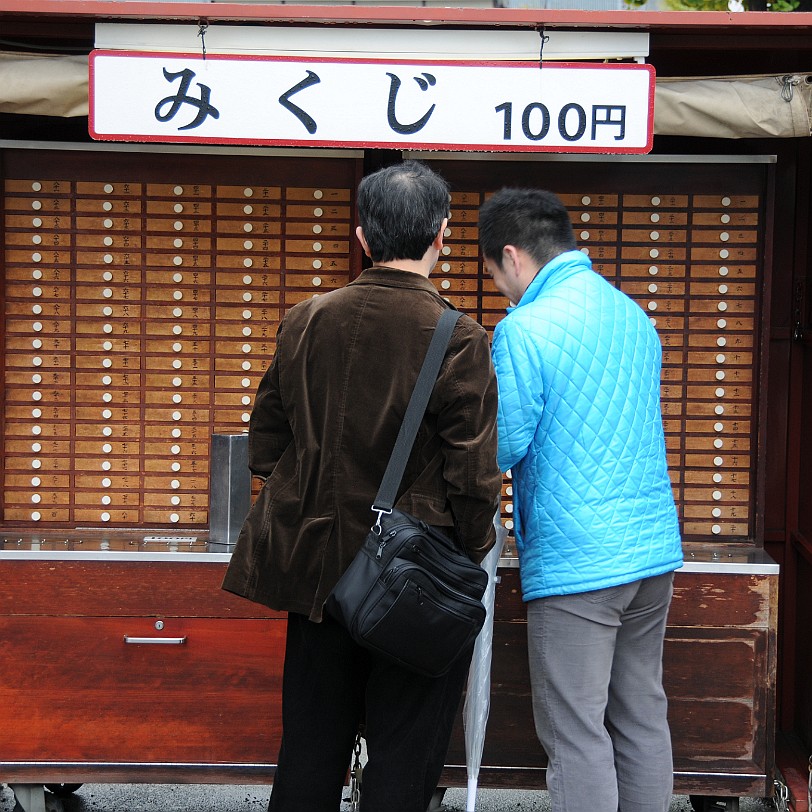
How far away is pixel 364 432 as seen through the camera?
7.00 feet

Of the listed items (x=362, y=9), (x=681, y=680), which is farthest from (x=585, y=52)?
(x=681, y=680)

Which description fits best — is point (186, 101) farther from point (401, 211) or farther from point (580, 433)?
point (580, 433)

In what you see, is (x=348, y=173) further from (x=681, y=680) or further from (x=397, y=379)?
(x=681, y=680)

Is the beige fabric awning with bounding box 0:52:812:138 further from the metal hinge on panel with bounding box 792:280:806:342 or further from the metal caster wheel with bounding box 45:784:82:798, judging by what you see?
the metal caster wheel with bounding box 45:784:82:798

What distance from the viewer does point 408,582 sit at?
6.80 ft

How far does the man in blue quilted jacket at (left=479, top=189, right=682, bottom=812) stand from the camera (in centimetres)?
248

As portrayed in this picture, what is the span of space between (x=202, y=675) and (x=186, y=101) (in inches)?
66.2

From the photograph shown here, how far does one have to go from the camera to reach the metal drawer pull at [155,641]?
10.5ft

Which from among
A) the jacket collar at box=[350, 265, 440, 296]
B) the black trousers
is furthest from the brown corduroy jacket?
the black trousers

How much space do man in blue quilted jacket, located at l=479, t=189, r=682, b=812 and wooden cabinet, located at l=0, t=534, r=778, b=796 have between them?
2.08 feet

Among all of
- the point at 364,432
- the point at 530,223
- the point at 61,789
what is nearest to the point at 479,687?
the point at 364,432

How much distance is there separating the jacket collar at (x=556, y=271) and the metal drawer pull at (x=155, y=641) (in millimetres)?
1482

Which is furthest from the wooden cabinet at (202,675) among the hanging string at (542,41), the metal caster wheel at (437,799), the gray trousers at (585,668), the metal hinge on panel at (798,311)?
the hanging string at (542,41)

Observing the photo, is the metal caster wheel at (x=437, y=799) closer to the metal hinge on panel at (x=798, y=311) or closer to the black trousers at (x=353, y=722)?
the black trousers at (x=353, y=722)
